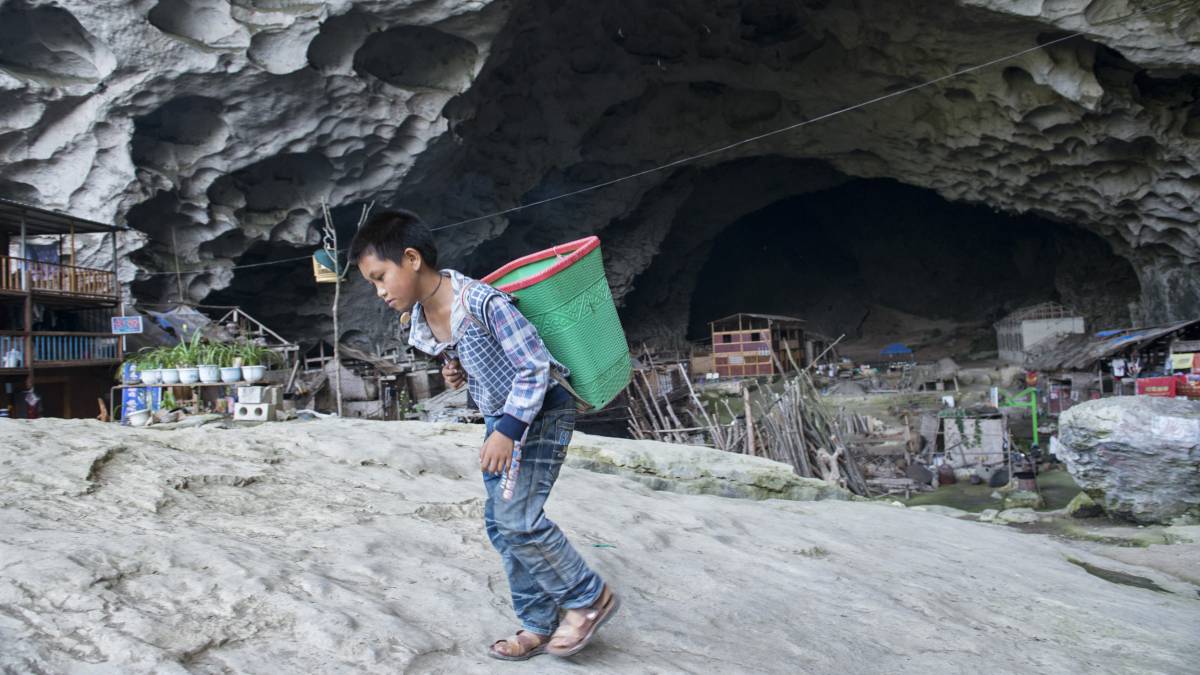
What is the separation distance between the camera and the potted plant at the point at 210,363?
8.18 metres

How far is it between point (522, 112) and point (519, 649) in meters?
19.1

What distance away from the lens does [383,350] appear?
21047mm

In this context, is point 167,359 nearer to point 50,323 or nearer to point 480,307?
point 50,323

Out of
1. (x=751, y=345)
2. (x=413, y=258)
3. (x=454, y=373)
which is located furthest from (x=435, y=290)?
(x=751, y=345)

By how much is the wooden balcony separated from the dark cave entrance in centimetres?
2334

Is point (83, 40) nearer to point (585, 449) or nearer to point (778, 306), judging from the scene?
point (585, 449)

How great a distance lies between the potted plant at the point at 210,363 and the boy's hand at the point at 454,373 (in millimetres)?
6730

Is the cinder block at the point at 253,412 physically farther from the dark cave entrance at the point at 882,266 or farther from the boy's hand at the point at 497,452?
the dark cave entrance at the point at 882,266

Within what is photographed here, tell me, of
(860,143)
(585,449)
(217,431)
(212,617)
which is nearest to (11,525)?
(212,617)

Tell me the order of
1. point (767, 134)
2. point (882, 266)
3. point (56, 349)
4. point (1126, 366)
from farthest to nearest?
point (882, 266) < point (767, 134) < point (1126, 366) < point (56, 349)

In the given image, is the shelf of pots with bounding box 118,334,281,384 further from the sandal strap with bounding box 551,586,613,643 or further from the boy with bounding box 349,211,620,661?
the sandal strap with bounding box 551,586,613,643

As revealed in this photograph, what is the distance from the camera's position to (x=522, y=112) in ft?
65.0

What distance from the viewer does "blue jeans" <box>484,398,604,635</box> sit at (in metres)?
2.21

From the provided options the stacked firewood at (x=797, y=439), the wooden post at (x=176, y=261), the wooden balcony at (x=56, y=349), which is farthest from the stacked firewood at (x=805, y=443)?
the wooden post at (x=176, y=261)
